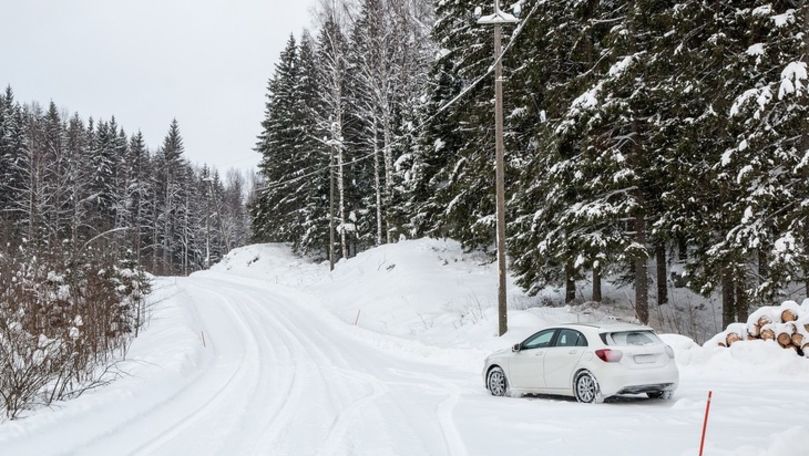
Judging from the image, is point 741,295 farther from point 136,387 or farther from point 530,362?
point 136,387

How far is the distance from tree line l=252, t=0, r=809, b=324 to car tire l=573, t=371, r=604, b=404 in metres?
5.81

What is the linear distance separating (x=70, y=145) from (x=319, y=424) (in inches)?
2372

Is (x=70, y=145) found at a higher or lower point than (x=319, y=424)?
higher

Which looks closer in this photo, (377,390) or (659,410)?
(659,410)

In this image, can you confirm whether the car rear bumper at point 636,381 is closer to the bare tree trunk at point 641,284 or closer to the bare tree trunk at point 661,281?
the bare tree trunk at point 641,284

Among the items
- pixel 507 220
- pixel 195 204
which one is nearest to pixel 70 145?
pixel 195 204

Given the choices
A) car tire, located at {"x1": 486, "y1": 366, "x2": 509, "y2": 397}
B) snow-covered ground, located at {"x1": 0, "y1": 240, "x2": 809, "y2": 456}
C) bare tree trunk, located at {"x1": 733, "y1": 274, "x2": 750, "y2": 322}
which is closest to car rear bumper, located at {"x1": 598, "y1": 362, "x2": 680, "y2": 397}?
snow-covered ground, located at {"x1": 0, "y1": 240, "x2": 809, "y2": 456}

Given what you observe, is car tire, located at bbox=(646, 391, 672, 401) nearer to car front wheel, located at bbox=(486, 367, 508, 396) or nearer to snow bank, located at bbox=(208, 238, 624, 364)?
car front wheel, located at bbox=(486, 367, 508, 396)

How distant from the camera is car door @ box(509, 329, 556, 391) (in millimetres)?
10555

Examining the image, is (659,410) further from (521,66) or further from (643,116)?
(521,66)

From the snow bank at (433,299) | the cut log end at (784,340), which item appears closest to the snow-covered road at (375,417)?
the cut log end at (784,340)

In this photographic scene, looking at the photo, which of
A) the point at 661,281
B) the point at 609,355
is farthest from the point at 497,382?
the point at 661,281

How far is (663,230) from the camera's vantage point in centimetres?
1625

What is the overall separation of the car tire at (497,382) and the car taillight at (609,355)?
2371 millimetres
